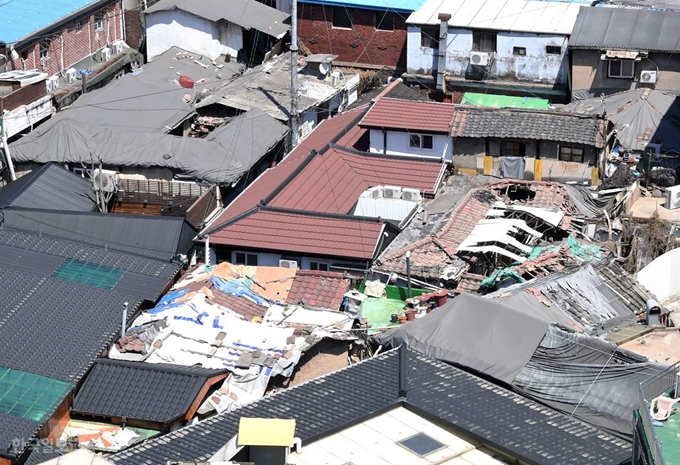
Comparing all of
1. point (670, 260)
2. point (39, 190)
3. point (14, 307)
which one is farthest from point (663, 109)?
point (14, 307)

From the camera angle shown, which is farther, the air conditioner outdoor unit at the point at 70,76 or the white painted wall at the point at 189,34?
the white painted wall at the point at 189,34

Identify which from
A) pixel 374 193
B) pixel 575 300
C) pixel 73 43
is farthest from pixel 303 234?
pixel 73 43

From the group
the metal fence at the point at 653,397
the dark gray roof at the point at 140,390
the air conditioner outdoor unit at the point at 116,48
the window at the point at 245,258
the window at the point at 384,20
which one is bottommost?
the window at the point at 245,258

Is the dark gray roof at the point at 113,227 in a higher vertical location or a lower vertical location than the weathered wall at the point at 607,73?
lower

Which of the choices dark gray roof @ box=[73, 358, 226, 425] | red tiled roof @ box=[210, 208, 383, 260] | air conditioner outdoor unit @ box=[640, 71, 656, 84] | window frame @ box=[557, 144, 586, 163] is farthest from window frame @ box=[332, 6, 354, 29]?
dark gray roof @ box=[73, 358, 226, 425]

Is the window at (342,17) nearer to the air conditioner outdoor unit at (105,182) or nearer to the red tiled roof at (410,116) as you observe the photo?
the red tiled roof at (410,116)

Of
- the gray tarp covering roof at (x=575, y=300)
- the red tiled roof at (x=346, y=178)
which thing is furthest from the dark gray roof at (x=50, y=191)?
the gray tarp covering roof at (x=575, y=300)

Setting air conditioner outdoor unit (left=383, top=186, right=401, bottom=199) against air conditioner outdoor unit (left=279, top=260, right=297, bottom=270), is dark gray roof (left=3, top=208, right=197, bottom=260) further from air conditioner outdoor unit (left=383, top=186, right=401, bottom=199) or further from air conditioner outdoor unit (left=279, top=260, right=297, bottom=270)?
air conditioner outdoor unit (left=383, top=186, right=401, bottom=199)

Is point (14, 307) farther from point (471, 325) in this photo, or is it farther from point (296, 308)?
point (471, 325)
